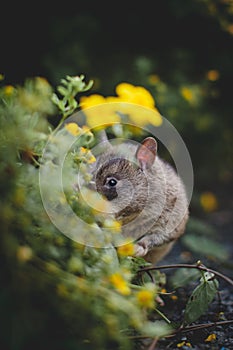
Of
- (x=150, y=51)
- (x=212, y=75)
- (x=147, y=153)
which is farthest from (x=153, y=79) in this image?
(x=147, y=153)


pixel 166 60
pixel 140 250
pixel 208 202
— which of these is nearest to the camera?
pixel 140 250

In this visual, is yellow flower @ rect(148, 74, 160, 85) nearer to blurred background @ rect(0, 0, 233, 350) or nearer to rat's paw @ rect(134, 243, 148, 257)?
blurred background @ rect(0, 0, 233, 350)

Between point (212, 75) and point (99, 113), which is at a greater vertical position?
point (212, 75)

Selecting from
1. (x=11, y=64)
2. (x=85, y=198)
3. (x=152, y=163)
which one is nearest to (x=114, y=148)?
(x=152, y=163)

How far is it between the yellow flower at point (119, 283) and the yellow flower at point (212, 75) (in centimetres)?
364

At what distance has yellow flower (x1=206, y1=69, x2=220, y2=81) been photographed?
5310 mm

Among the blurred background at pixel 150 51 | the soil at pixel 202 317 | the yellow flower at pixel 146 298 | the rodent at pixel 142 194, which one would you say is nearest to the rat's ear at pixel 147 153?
the rodent at pixel 142 194

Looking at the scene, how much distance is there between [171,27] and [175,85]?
654 millimetres

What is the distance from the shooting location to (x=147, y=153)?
10.5ft

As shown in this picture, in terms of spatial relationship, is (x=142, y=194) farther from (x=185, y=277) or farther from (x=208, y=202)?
(x=208, y=202)

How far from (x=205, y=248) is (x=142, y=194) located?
1223 mm

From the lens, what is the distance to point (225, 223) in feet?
17.4

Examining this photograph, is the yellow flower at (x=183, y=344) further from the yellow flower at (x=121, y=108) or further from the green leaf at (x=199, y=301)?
the yellow flower at (x=121, y=108)

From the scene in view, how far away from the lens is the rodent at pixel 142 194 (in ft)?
10.0
